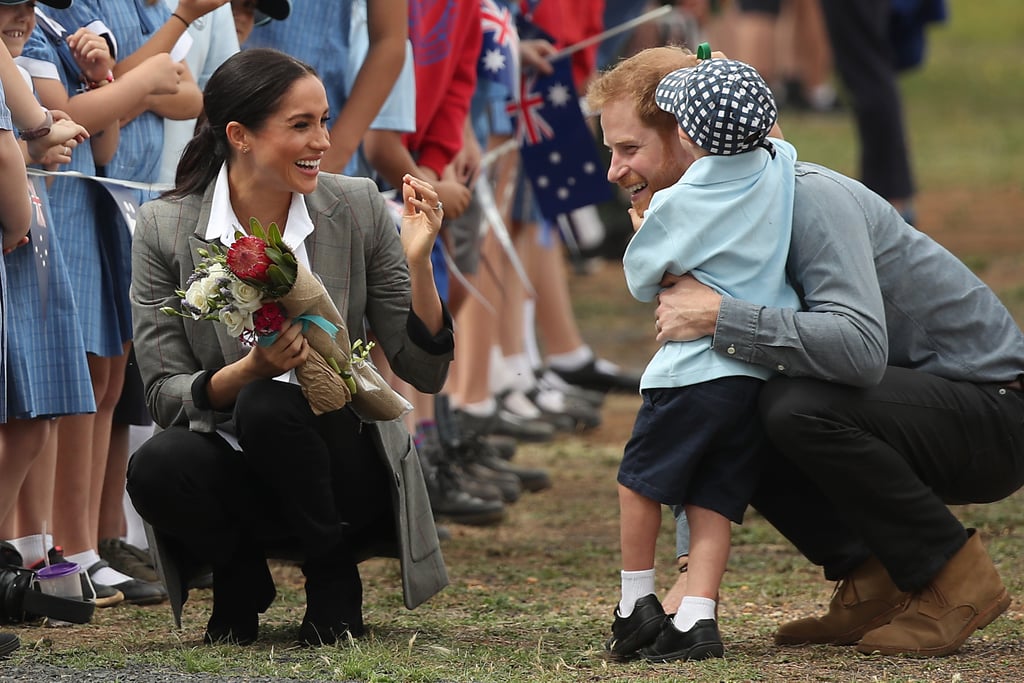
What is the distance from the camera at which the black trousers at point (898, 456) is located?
3.66 m

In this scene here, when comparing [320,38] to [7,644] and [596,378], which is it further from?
[596,378]

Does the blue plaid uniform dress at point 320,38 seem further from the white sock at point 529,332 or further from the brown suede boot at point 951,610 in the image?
the white sock at point 529,332

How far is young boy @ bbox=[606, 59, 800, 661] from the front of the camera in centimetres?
364

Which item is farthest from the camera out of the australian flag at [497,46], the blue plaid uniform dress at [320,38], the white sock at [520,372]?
the white sock at [520,372]

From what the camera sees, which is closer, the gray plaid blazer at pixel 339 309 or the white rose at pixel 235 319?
the white rose at pixel 235 319

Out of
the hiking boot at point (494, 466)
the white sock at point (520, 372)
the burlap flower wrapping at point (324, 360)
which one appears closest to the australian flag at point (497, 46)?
the hiking boot at point (494, 466)

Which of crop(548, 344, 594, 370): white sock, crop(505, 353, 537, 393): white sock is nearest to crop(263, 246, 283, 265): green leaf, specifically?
crop(505, 353, 537, 393): white sock

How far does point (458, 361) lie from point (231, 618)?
298 centimetres

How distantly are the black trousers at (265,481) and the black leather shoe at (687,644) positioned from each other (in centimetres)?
69

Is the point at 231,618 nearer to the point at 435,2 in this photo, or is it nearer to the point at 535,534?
the point at 535,534

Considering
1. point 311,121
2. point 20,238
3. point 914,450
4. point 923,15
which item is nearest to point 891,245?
point 914,450

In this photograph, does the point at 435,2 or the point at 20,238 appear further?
the point at 435,2

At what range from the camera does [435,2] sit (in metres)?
5.29

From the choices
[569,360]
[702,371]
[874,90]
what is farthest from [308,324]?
[874,90]
